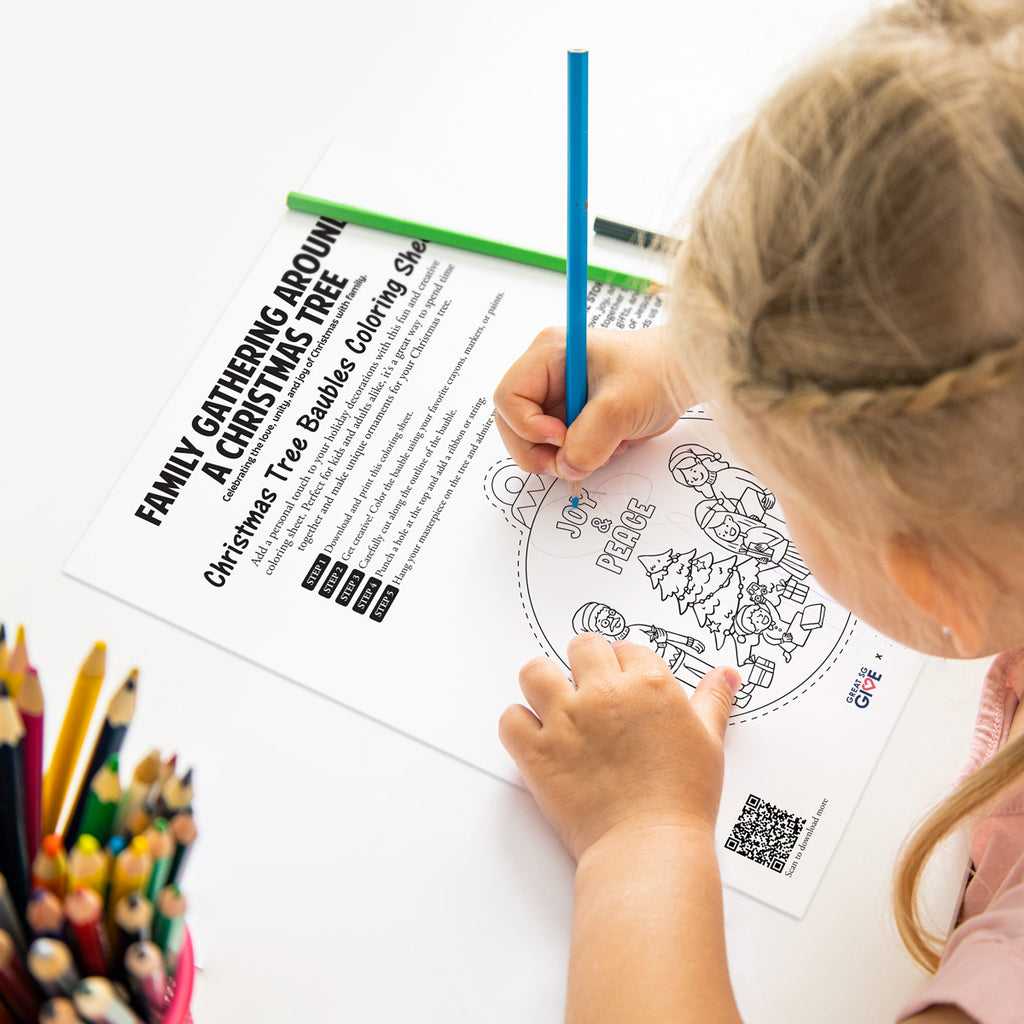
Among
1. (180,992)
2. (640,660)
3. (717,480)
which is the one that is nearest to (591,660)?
(640,660)

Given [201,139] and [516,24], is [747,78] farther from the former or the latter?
[201,139]

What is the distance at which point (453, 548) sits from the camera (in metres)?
0.57

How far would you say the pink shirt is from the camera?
0.41 m

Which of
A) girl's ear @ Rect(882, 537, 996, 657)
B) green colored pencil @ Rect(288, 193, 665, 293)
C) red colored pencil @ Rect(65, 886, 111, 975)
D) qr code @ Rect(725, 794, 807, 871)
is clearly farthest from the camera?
green colored pencil @ Rect(288, 193, 665, 293)

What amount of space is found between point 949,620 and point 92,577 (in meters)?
0.43

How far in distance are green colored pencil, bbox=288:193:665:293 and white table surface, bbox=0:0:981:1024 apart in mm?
14

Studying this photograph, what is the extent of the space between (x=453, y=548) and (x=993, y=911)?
31 centimetres

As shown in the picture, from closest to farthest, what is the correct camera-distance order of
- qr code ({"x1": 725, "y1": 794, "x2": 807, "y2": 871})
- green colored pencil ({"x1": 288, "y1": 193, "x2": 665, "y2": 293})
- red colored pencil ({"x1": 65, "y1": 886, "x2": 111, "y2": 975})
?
red colored pencil ({"x1": 65, "y1": 886, "x2": 111, "y2": 975}), qr code ({"x1": 725, "y1": 794, "x2": 807, "y2": 871}), green colored pencil ({"x1": 288, "y1": 193, "x2": 665, "y2": 293})

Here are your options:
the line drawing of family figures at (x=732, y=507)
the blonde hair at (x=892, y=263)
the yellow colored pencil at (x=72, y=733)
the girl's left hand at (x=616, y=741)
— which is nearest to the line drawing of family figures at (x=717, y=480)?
the line drawing of family figures at (x=732, y=507)

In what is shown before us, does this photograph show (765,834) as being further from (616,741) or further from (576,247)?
(576,247)

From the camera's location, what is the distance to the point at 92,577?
567 millimetres

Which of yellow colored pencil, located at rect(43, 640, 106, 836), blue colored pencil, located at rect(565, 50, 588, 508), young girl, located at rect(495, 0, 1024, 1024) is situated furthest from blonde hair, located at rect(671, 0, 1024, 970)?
yellow colored pencil, located at rect(43, 640, 106, 836)

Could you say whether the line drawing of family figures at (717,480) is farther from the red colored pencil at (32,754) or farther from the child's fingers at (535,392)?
the red colored pencil at (32,754)

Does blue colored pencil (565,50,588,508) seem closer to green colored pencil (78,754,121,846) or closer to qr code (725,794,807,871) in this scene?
qr code (725,794,807,871)
